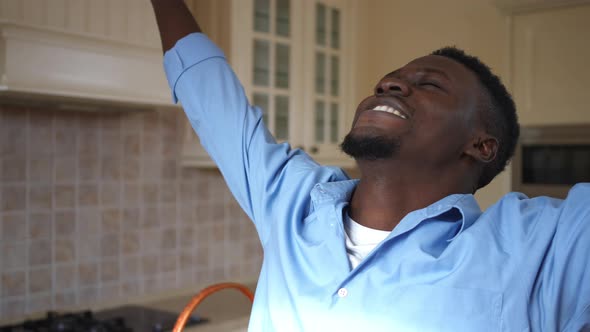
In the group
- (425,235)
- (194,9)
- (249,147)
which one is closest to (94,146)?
(194,9)

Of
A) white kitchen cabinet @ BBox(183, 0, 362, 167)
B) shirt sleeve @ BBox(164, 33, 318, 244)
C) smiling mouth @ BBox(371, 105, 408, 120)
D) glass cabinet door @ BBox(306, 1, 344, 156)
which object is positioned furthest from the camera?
glass cabinet door @ BBox(306, 1, 344, 156)

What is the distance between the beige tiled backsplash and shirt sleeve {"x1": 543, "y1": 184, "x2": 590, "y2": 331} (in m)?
1.99

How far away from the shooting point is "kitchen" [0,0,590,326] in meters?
2.20

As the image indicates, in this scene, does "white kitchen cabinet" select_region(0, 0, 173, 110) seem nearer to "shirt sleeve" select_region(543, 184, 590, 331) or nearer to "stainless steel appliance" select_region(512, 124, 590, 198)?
"shirt sleeve" select_region(543, 184, 590, 331)

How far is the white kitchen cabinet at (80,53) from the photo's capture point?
1873 millimetres

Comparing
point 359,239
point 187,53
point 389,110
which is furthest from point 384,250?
point 187,53

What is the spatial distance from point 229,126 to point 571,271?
672 mm

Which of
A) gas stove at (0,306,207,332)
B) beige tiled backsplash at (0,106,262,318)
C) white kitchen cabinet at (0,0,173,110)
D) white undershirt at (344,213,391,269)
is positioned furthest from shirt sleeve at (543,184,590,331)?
beige tiled backsplash at (0,106,262,318)

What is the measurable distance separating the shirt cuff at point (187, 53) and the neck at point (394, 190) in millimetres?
401

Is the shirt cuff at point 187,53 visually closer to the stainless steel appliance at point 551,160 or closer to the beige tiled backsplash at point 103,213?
the beige tiled backsplash at point 103,213

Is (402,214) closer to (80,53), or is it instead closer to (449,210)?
(449,210)

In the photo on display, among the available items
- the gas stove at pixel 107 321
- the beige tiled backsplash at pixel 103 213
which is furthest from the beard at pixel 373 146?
the beige tiled backsplash at pixel 103 213

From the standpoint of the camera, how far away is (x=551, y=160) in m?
3.03

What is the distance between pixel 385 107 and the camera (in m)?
1.16
